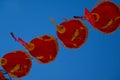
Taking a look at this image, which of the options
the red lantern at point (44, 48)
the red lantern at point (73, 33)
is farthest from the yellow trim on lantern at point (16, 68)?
the red lantern at point (73, 33)

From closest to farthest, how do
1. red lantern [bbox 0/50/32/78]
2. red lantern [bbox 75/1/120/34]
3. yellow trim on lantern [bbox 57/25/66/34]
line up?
red lantern [bbox 75/1/120/34], yellow trim on lantern [bbox 57/25/66/34], red lantern [bbox 0/50/32/78]

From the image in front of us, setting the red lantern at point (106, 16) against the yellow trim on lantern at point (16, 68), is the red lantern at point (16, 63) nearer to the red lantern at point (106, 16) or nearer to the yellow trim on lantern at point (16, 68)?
the yellow trim on lantern at point (16, 68)

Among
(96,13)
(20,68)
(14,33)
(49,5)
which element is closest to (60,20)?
(49,5)

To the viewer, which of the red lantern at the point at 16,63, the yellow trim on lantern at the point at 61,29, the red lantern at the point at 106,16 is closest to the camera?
the red lantern at the point at 106,16

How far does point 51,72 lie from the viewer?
4.51ft

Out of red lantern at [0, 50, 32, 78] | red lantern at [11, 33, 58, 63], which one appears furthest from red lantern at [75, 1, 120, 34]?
red lantern at [0, 50, 32, 78]

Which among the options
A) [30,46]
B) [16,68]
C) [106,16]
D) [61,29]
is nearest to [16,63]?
[16,68]

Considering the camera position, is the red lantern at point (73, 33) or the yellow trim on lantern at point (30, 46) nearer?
the red lantern at point (73, 33)

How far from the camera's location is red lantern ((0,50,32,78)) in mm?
1409

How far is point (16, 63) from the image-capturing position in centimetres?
141

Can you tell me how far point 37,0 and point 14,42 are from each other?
1.18 feet

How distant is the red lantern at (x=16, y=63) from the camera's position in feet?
4.62

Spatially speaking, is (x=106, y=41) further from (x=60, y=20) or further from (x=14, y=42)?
(x=14, y=42)

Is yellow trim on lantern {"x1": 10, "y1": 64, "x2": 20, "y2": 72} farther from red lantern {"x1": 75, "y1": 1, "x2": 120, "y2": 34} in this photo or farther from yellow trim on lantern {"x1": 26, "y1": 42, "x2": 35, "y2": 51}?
red lantern {"x1": 75, "y1": 1, "x2": 120, "y2": 34}
